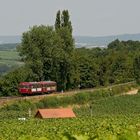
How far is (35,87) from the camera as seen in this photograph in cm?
6788

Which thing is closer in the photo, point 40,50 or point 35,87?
point 35,87

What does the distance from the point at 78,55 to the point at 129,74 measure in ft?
43.8

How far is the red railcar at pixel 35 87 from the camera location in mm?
67312

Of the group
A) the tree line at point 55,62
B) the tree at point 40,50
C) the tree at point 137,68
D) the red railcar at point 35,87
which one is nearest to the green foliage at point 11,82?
the tree line at point 55,62

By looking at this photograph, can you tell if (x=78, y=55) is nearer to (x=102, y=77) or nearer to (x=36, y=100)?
(x=102, y=77)

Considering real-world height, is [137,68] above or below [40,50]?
below

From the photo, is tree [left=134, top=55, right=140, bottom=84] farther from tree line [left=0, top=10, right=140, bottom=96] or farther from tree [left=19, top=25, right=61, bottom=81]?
tree [left=19, top=25, right=61, bottom=81]

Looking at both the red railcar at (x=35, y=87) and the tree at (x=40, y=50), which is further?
the tree at (x=40, y=50)

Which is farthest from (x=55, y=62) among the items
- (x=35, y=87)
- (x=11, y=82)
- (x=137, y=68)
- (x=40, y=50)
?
(x=137, y=68)

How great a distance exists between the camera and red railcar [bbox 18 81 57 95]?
2650 inches

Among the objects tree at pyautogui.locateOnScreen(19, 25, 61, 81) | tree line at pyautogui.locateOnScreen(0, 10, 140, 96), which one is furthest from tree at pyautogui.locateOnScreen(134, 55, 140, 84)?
tree at pyautogui.locateOnScreen(19, 25, 61, 81)

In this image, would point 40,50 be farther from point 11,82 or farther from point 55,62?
point 11,82

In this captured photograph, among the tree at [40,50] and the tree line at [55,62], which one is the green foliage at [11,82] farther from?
Answer: the tree at [40,50]

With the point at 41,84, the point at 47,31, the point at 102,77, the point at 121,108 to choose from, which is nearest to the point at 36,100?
the point at 41,84
